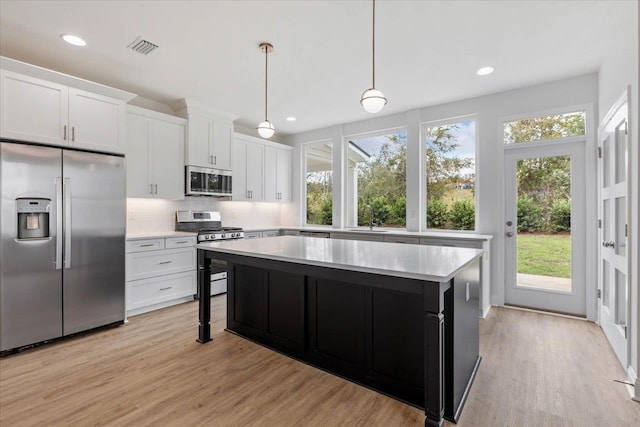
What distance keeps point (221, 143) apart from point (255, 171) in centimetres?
89

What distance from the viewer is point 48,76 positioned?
297 cm

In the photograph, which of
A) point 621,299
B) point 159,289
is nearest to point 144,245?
point 159,289

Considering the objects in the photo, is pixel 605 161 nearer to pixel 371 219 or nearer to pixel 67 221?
pixel 371 219

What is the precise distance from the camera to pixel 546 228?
3.86 meters

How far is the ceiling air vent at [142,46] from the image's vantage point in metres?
2.88

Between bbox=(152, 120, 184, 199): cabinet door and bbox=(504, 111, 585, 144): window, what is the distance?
4466 mm

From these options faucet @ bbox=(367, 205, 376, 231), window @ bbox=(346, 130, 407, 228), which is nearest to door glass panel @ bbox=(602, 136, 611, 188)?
window @ bbox=(346, 130, 407, 228)

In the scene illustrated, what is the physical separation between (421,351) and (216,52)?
3.19 meters

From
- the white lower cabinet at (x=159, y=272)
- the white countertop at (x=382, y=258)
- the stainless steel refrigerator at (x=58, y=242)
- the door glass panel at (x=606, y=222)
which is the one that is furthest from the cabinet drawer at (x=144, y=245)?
the door glass panel at (x=606, y=222)

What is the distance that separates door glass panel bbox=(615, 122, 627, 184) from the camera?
2.55m

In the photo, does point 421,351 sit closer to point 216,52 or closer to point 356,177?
point 216,52

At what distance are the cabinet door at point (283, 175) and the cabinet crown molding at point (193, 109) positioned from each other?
1.56m

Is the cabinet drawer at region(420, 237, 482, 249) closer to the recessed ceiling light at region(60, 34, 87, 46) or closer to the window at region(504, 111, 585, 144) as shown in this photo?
the window at region(504, 111, 585, 144)

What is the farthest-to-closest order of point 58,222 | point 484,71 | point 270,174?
point 270,174 < point 484,71 < point 58,222
